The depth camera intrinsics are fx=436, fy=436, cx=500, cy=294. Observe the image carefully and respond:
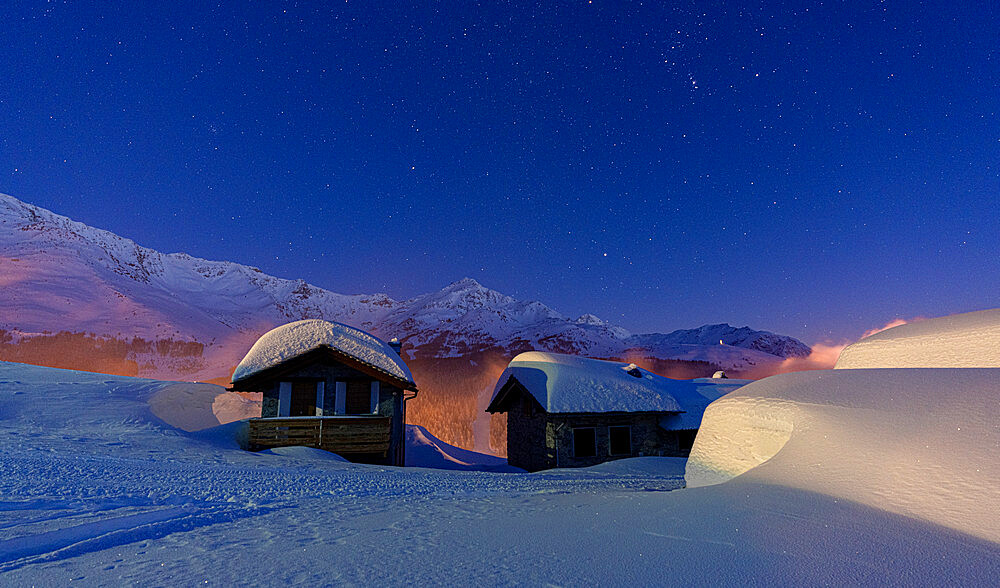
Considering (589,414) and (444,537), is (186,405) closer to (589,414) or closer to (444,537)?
(589,414)

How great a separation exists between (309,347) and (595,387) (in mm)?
12138

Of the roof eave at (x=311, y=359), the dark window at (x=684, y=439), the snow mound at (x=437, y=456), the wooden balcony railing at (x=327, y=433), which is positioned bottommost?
the snow mound at (x=437, y=456)

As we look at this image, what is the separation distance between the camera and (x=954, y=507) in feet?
9.17

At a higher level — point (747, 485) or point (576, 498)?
point (747, 485)

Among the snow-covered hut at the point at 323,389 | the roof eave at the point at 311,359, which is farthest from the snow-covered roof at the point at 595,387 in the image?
the roof eave at the point at 311,359

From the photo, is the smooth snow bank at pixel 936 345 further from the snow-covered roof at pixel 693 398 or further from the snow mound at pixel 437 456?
the snow mound at pixel 437 456

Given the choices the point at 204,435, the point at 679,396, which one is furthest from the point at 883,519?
the point at 679,396

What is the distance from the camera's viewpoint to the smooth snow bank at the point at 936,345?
538 centimetres

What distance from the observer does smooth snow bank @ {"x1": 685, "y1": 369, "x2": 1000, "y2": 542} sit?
2912mm

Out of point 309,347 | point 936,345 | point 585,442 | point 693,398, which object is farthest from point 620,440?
point 936,345

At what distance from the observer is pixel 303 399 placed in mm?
15539

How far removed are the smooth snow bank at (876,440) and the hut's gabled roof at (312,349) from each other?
40.6 ft

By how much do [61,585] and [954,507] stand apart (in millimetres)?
5394

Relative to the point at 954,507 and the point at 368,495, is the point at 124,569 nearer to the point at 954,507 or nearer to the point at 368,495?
the point at 368,495
